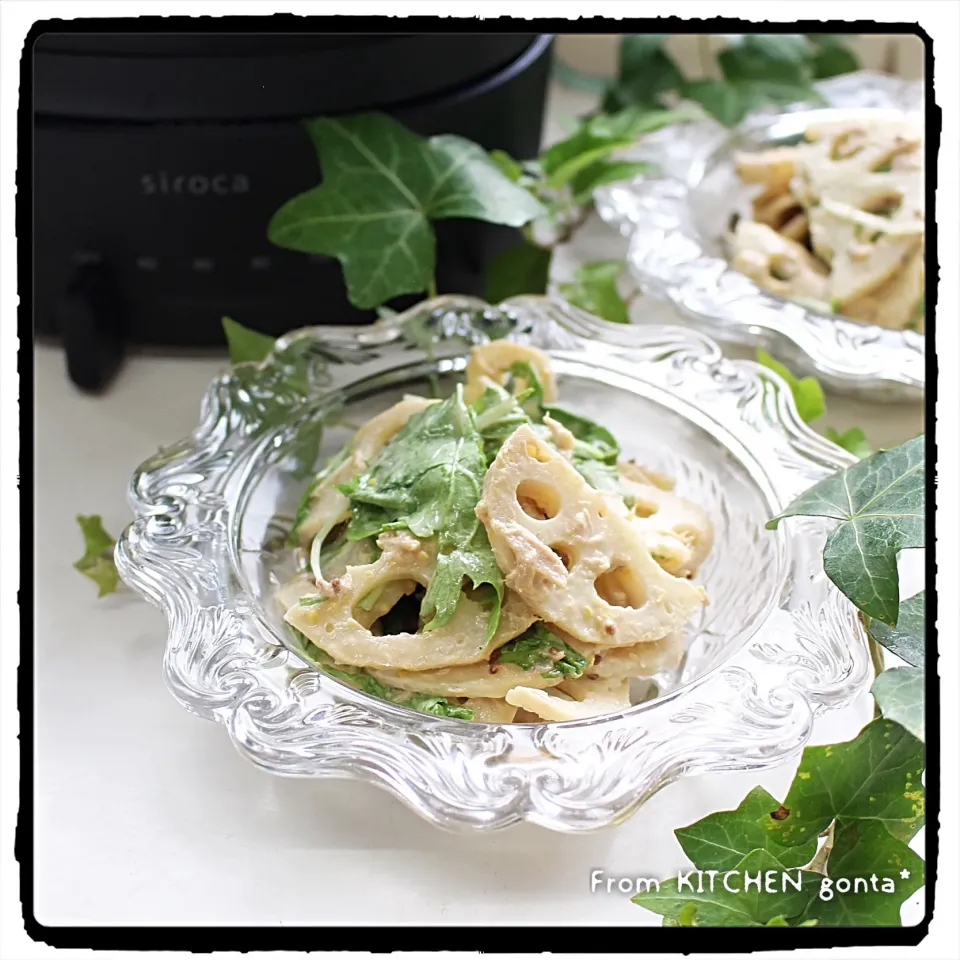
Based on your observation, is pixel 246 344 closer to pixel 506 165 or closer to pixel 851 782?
pixel 506 165

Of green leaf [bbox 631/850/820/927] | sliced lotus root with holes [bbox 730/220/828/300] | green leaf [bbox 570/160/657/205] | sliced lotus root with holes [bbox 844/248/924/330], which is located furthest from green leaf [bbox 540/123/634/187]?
green leaf [bbox 631/850/820/927]

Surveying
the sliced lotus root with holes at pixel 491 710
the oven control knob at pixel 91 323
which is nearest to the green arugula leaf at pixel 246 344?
the oven control knob at pixel 91 323

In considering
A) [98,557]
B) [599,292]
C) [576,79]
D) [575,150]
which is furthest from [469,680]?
[576,79]

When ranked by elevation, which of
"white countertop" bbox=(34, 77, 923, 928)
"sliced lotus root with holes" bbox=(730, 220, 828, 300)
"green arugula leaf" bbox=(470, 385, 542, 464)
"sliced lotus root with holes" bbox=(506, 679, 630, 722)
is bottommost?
"white countertop" bbox=(34, 77, 923, 928)

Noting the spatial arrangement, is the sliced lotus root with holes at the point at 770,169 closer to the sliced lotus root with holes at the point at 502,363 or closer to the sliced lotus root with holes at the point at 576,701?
the sliced lotus root with holes at the point at 502,363

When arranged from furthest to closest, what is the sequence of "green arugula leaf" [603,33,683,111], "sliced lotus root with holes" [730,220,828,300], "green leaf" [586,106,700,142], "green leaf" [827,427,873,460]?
"green arugula leaf" [603,33,683,111] → "green leaf" [586,106,700,142] → "sliced lotus root with holes" [730,220,828,300] → "green leaf" [827,427,873,460]

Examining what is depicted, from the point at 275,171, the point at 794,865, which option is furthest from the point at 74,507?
the point at 794,865

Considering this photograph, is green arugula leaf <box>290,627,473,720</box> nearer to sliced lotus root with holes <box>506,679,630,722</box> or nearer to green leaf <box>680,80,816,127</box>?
sliced lotus root with holes <box>506,679,630,722</box>

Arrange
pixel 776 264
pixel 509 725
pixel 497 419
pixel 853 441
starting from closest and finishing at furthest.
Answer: pixel 509 725
pixel 497 419
pixel 853 441
pixel 776 264
